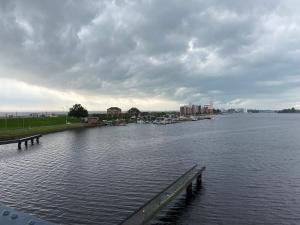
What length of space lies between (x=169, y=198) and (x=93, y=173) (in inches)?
871

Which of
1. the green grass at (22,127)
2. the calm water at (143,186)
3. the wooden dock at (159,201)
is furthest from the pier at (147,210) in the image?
the green grass at (22,127)

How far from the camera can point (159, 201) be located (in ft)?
95.9

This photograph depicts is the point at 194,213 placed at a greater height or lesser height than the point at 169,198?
lesser

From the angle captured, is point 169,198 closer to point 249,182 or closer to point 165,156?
point 249,182

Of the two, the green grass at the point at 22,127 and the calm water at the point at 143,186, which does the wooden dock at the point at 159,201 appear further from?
the green grass at the point at 22,127

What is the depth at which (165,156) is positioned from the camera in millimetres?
67625

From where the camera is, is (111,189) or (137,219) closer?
(137,219)

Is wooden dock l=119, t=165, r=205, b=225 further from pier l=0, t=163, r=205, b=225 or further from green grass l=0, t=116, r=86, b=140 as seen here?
green grass l=0, t=116, r=86, b=140

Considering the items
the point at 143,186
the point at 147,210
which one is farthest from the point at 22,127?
the point at 147,210

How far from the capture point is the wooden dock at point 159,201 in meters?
25.1

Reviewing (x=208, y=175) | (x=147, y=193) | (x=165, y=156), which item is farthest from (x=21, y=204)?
(x=165, y=156)

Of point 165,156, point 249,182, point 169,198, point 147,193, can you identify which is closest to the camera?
point 169,198

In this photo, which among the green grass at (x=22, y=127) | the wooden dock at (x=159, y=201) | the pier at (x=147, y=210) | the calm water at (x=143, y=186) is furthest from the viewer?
the green grass at (x=22, y=127)

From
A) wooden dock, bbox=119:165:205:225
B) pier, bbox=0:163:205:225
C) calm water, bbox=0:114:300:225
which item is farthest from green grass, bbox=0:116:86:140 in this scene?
pier, bbox=0:163:205:225
